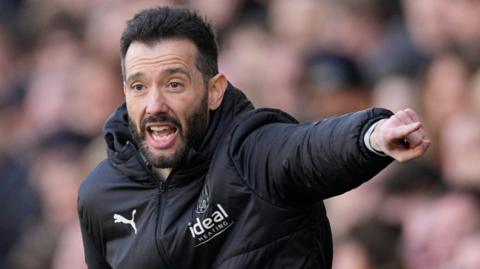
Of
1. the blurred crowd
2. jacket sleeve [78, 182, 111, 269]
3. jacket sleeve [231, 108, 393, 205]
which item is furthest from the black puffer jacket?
the blurred crowd

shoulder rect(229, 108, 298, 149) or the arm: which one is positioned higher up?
shoulder rect(229, 108, 298, 149)

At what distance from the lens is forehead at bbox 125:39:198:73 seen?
16.4 feet

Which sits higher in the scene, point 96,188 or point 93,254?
point 96,188

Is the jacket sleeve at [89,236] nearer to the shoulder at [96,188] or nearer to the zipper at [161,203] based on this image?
the shoulder at [96,188]

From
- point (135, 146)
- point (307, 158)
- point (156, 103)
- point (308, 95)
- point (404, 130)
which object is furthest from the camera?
point (308, 95)

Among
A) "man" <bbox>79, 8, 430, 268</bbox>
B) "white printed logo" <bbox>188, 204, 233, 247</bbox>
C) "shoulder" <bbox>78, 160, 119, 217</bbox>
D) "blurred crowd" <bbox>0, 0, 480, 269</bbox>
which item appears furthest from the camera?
"blurred crowd" <bbox>0, 0, 480, 269</bbox>

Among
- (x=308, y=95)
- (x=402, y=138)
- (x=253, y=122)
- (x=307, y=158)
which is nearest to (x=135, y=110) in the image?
(x=253, y=122)

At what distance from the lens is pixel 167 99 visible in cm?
496

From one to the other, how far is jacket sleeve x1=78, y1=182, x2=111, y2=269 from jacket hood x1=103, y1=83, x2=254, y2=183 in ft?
0.57

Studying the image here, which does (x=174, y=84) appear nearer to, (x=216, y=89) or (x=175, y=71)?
(x=175, y=71)

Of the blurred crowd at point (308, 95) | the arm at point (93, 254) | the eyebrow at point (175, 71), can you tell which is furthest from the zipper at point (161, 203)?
the blurred crowd at point (308, 95)

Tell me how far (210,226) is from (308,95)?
3.67 meters

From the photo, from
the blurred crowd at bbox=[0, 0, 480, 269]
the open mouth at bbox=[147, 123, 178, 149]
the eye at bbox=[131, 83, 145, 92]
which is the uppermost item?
the eye at bbox=[131, 83, 145, 92]

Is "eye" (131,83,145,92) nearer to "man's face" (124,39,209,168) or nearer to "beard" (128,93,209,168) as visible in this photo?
"man's face" (124,39,209,168)
